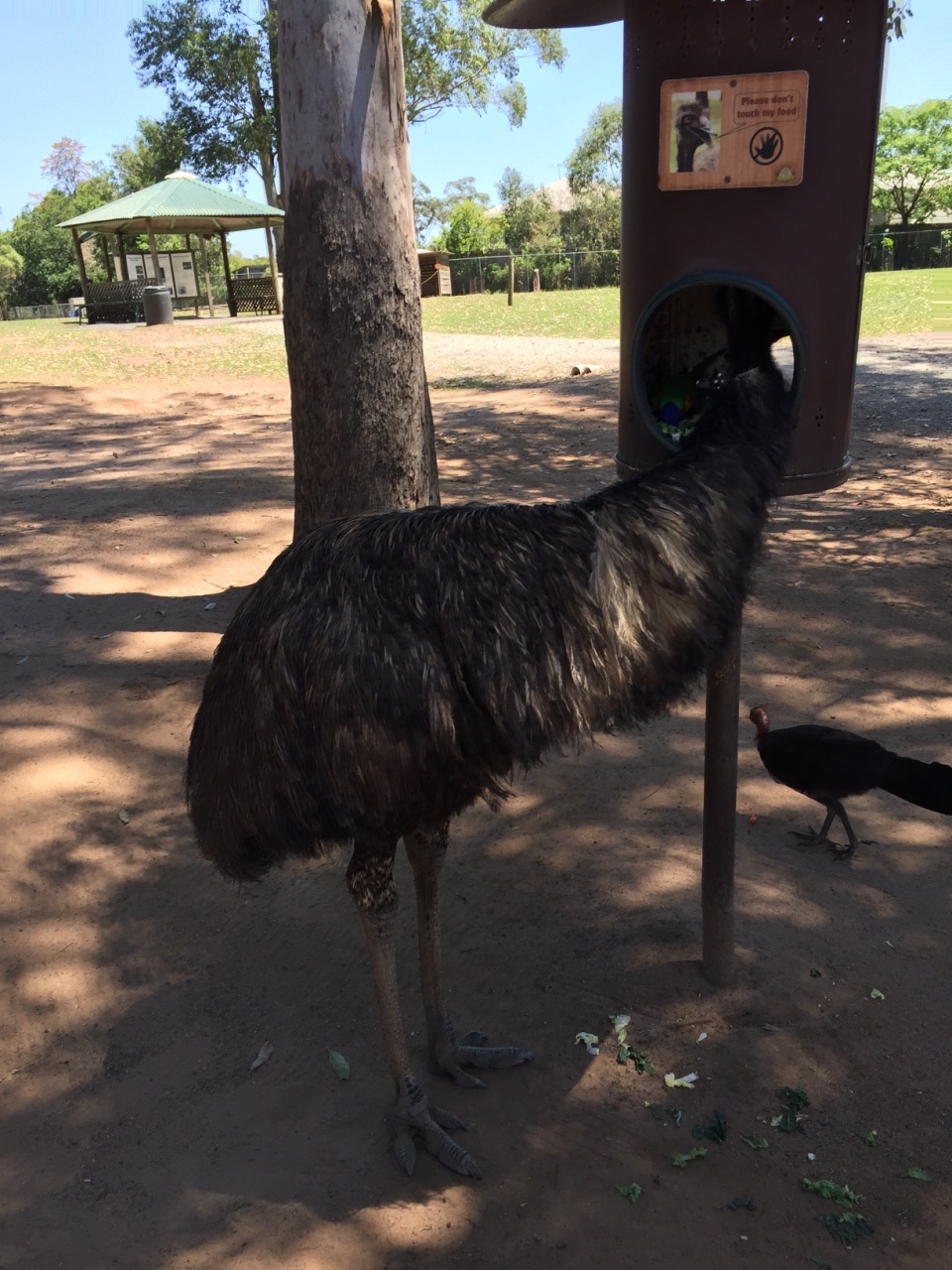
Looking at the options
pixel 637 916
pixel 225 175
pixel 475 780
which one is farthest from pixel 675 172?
pixel 225 175

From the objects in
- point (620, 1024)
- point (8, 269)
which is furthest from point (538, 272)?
point (620, 1024)

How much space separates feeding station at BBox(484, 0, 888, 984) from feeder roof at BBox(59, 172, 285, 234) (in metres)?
26.9

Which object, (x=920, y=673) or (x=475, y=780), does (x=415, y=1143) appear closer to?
(x=475, y=780)

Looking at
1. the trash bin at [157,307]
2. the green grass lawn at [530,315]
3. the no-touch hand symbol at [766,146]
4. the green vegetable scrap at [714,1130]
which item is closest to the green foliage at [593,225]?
the green grass lawn at [530,315]

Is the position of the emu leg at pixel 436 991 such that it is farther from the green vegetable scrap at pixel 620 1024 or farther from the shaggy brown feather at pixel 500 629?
the shaggy brown feather at pixel 500 629

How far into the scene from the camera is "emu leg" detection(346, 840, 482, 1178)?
2541 mm

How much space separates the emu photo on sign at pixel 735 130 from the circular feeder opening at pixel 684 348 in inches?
10.1

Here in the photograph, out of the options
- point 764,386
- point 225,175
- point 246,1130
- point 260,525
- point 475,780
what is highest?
point 225,175

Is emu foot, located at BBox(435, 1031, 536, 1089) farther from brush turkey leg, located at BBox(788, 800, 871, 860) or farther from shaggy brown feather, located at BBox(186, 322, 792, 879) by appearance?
brush turkey leg, located at BBox(788, 800, 871, 860)

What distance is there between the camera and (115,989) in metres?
3.45

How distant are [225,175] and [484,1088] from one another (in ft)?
137

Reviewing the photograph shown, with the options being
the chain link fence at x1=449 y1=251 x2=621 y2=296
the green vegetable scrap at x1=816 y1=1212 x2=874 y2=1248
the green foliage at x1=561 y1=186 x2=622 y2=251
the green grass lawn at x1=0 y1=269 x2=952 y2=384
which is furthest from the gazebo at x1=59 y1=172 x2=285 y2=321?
the green vegetable scrap at x1=816 y1=1212 x2=874 y2=1248

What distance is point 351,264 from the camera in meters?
4.58

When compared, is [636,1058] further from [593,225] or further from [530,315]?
[593,225]
